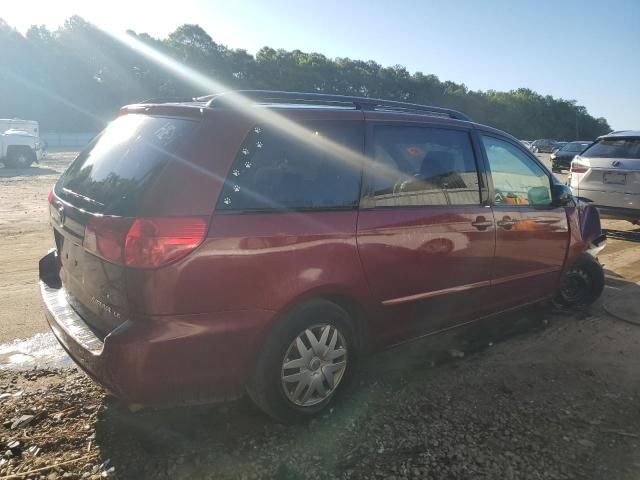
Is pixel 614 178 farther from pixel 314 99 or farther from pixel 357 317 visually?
pixel 357 317

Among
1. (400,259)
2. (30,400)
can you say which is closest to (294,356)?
(400,259)

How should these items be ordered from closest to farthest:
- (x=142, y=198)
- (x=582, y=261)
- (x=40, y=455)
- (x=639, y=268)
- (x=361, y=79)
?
(x=142, y=198), (x=40, y=455), (x=582, y=261), (x=639, y=268), (x=361, y=79)

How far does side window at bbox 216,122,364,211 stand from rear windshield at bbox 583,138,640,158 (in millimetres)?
7304

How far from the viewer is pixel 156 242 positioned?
2320 mm

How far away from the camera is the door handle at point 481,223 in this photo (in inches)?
143

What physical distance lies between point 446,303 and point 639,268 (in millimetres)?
4382

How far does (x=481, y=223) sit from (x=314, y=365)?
5.42ft

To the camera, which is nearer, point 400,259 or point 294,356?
point 294,356

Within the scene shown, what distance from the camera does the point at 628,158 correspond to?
836 cm

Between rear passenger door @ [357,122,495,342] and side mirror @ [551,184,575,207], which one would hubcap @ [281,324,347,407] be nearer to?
rear passenger door @ [357,122,495,342]

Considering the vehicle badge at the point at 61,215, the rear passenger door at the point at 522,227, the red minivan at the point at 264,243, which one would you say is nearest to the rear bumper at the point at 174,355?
the red minivan at the point at 264,243

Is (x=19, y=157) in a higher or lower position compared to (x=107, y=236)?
higher

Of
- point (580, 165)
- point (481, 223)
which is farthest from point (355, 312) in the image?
point (580, 165)

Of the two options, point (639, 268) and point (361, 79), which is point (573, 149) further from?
point (361, 79)
